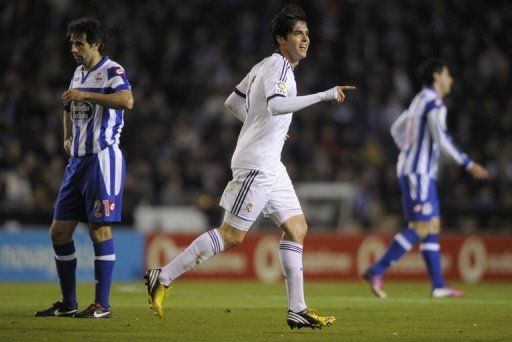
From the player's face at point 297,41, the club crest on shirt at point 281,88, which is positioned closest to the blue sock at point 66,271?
the club crest on shirt at point 281,88

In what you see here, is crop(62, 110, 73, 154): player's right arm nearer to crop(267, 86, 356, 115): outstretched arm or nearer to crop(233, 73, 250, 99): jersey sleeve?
crop(233, 73, 250, 99): jersey sleeve

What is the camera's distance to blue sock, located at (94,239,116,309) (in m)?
8.72

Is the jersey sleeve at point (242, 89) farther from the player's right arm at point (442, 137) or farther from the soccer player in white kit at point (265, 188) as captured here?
the player's right arm at point (442, 137)

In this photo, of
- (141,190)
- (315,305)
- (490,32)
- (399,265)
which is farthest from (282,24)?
(490,32)

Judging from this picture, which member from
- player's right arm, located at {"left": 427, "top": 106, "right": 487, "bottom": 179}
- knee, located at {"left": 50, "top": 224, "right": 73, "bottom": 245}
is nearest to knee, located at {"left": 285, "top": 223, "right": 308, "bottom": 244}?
knee, located at {"left": 50, "top": 224, "right": 73, "bottom": 245}

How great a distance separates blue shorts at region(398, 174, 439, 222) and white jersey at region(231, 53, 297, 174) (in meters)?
4.40

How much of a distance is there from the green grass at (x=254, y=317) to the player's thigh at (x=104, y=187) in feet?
2.79

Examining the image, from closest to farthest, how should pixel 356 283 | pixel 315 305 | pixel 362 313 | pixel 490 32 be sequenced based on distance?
pixel 362 313
pixel 315 305
pixel 356 283
pixel 490 32

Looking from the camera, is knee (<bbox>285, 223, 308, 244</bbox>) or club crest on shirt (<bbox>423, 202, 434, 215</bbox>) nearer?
knee (<bbox>285, 223, 308, 244</bbox>)

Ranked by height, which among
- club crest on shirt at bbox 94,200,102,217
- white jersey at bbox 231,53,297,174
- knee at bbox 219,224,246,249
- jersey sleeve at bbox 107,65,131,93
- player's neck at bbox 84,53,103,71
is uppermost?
player's neck at bbox 84,53,103,71

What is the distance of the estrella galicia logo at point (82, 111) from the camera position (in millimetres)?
8703

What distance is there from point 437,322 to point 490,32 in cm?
1543

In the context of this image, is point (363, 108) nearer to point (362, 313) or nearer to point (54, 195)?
point (54, 195)

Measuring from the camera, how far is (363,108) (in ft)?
69.8
